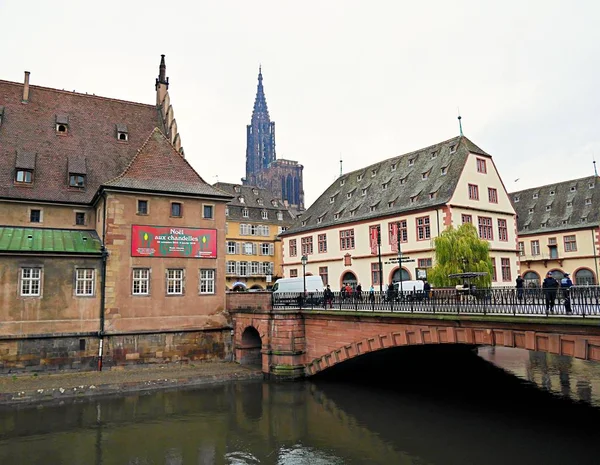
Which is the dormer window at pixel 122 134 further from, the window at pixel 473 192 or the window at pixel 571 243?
the window at pixel 571 243

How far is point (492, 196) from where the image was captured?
130 feet

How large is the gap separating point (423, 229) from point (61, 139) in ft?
85.1

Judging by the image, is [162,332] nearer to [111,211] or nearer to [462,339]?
[111,211]

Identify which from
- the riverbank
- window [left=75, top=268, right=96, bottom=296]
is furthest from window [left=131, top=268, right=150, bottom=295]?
Answer: the riverbank

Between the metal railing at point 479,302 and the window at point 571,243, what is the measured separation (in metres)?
34.0

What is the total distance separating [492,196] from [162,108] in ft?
87.9

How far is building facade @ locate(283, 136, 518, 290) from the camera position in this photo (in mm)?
36812

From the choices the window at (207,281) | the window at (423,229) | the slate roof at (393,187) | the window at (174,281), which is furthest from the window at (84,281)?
the slate roof at (393,187)

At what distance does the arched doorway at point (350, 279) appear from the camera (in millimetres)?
42750

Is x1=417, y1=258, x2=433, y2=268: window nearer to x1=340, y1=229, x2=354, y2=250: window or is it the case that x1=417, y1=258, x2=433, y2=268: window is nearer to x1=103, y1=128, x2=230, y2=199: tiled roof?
x1=340, y1=229, x2=354, y2=250: window

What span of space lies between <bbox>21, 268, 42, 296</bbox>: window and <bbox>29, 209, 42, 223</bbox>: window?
4.62 metres

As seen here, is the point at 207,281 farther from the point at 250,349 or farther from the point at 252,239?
the point at 252,239

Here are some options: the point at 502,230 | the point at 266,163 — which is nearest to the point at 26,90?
the point at 502,230

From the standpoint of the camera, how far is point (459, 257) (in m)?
30.7
